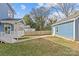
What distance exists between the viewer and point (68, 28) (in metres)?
13.5

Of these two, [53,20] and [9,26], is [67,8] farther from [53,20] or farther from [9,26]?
[9,26]

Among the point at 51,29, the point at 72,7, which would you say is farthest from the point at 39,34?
the point at 72,7

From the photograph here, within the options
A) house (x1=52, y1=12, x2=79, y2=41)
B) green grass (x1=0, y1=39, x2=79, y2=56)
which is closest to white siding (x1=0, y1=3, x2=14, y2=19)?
green grass (x1=0, y1=39, x2=79, y2=56)

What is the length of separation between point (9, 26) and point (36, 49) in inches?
42.8

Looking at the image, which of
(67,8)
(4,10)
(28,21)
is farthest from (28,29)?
(67,8)

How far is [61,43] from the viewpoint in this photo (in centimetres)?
1341

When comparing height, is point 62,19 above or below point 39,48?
above

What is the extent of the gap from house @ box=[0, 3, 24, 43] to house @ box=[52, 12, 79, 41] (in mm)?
1065

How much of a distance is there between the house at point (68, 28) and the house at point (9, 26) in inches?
41.9

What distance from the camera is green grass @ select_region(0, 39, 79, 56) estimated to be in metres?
13.3

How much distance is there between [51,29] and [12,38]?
122cm

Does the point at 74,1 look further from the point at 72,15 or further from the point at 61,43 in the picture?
the point at 61,43

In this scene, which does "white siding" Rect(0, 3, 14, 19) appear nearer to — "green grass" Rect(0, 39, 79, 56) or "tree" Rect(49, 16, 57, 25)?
"green grass" Rect(0, 39, 79, 56)

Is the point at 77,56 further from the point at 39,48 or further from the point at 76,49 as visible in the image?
the point at 39,48
